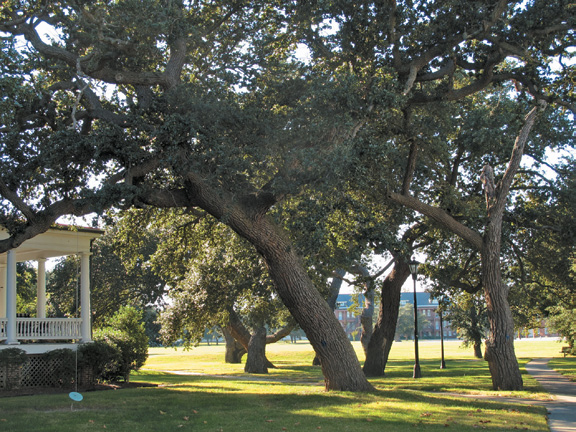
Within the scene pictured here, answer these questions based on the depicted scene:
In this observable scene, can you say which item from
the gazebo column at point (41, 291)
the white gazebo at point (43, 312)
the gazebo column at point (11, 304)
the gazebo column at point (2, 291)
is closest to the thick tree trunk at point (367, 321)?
the white gazebo at point (43, 312)

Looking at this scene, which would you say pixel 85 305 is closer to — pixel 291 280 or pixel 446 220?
pixel 291 280

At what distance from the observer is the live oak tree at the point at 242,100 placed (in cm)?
1221

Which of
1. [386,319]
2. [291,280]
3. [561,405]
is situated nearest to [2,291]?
[291,280]

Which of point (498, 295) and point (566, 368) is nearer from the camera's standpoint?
point (498, 295)

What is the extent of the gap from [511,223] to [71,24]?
45.4 ft

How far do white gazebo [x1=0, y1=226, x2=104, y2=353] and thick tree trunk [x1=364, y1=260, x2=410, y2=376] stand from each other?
35.3ft

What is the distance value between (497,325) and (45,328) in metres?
13.5

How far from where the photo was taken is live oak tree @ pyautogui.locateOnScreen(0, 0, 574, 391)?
1221cm

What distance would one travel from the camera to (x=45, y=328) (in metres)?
18.6

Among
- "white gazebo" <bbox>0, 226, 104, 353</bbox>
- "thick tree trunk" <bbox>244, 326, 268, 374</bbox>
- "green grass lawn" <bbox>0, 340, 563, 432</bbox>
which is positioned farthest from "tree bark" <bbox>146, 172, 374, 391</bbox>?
"thick tree trunk" <bbox>244, 326, 268, 374</bbox>

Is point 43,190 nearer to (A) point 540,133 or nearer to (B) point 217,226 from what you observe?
(B) point 217,226

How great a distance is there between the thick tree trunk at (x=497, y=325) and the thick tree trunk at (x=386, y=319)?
19.0ft

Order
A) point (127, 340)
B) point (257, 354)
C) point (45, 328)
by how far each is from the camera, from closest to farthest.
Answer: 1. point (45, 328)
2. point (127, 340)
3. point (257, 354)

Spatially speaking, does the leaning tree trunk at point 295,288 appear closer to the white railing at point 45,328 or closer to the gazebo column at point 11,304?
the gazebo column at point 11,304
